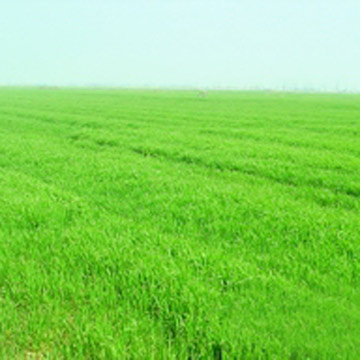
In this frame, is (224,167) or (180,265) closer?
(180,265)

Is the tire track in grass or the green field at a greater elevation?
the tire track in grass

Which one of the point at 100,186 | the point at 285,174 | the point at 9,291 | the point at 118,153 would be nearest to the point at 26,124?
the point at 118,153

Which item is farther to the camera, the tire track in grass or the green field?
the tire track in grass

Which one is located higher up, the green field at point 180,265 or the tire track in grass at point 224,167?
the tire track in grass at point 224,167

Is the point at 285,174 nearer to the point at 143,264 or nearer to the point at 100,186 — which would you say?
the point at 100,186

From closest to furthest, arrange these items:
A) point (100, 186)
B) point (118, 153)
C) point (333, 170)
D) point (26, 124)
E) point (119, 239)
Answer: point (119, 239) → point (100, 186) → point (333, 170) → point (118, 153) → point (26, 124)

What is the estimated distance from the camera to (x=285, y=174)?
25.9ft

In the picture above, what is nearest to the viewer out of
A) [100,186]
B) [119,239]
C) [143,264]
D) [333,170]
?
[143,264]

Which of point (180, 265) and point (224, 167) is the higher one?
point (224, 167)

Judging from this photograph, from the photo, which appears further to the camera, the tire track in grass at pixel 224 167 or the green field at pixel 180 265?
the tire track in grass at pixel 224 167

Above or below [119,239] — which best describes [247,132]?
above

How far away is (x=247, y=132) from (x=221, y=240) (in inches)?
445

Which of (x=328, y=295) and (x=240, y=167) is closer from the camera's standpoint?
(x=328, y=295)

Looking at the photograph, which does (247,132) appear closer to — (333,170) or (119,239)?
(333,170)
